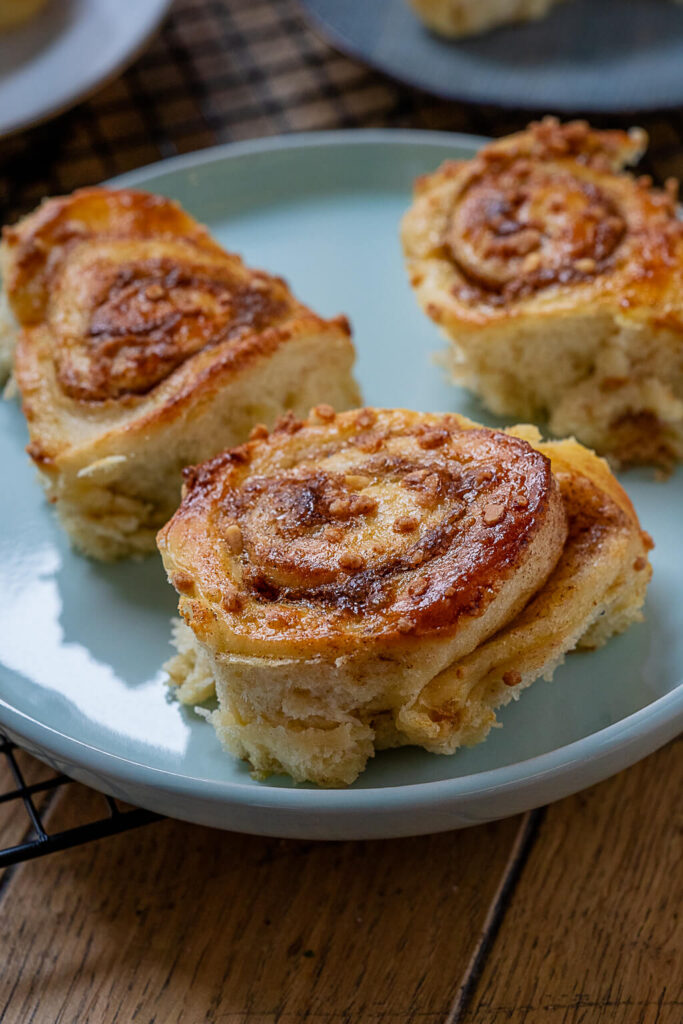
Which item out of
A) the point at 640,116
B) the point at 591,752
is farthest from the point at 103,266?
the point at 640,116

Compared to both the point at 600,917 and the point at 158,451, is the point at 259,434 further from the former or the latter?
the point at 600,917

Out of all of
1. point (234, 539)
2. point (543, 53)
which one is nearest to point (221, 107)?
point (543, 53)

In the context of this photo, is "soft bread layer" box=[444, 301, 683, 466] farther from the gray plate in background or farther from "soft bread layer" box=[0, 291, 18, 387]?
"soft bread layer" box=[0, 291, 18, 387]

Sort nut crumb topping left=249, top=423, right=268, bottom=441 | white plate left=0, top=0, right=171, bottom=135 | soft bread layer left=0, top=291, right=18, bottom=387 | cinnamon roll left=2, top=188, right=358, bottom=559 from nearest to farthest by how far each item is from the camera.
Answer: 1. nut crumb topping left=249, top=423, right=268, bottom=441
2. cinnamon roll left=2, top=188, right=358, bottom=559
3. soft bread layer left=0, top=291, right=18, bottom=387
4. white plate left=0, top=0, right=171, bottom=135

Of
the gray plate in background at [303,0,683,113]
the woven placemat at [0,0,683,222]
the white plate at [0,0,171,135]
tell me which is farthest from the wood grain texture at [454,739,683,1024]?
the white plate at [0,0,171,135]

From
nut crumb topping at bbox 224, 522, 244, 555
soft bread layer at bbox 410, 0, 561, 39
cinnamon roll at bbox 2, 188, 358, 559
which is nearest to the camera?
nut crumb topping at bbox 224, 522, 244, 555
